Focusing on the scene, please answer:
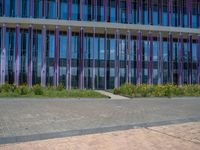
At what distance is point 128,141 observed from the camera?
8.82m

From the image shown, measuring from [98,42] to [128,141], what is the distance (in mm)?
29254

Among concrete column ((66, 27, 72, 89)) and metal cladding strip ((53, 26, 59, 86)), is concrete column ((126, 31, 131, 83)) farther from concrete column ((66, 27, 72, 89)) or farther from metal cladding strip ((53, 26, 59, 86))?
metal cladding strip ((53, 26, 59, 86))

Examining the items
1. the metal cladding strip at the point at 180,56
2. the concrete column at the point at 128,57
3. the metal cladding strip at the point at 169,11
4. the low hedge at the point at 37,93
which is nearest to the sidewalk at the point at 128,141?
the low hedge at the point at 37,93

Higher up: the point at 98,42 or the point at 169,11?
the point at 169,11

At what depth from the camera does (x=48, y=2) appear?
3644cm

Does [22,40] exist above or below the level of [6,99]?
above

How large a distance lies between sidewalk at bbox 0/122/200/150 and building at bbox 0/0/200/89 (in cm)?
2603

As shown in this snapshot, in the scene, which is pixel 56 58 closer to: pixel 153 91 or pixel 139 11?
pixel 139 11

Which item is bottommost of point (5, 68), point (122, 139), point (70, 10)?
point (122, 139)

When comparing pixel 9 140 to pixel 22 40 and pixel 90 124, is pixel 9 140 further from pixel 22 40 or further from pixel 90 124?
pixel 22 40

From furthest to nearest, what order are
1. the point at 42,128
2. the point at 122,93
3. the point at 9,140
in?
the point at 122,93
the point at 42,128
the point at 9,140

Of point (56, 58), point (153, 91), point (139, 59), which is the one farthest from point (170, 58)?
point (56, 58)

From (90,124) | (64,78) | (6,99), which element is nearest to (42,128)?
(90,124)

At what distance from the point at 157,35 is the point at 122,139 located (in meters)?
31.1
